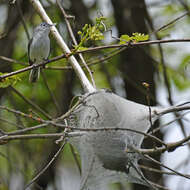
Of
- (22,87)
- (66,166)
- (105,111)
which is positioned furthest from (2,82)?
(66,166)

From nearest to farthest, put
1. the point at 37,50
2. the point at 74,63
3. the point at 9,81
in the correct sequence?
the point at 9,81 → the point at 74,63 → the point at 37,50

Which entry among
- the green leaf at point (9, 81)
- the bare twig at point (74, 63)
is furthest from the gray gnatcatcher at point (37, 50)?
the green leaf at point (9, 81)

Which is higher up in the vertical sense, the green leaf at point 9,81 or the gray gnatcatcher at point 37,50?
the gray gnatcatcher at point 37,50

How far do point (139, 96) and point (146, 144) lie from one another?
2.53ft

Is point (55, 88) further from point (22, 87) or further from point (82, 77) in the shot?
point (82, 77)

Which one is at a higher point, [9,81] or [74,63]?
[74,63]

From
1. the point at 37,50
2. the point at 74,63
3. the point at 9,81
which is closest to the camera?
the point at 9,81

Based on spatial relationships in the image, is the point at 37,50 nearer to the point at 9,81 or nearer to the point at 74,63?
the point at 74,63

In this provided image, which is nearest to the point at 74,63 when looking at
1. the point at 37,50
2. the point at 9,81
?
the point at 9,81

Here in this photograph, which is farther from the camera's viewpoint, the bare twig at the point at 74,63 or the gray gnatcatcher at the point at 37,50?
the gray gnatcatcher at the point at 37,50

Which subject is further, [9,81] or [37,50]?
[37,50]

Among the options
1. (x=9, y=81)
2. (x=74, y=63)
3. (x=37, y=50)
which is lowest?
(x=9, y=81)

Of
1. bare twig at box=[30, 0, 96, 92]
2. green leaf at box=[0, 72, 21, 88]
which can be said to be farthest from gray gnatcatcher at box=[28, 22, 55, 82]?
green leaf at box=[0, 72, 21, 88]

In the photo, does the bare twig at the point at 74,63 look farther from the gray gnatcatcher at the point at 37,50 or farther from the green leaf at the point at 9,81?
the gray gnatcatcher at the point at 37,50
